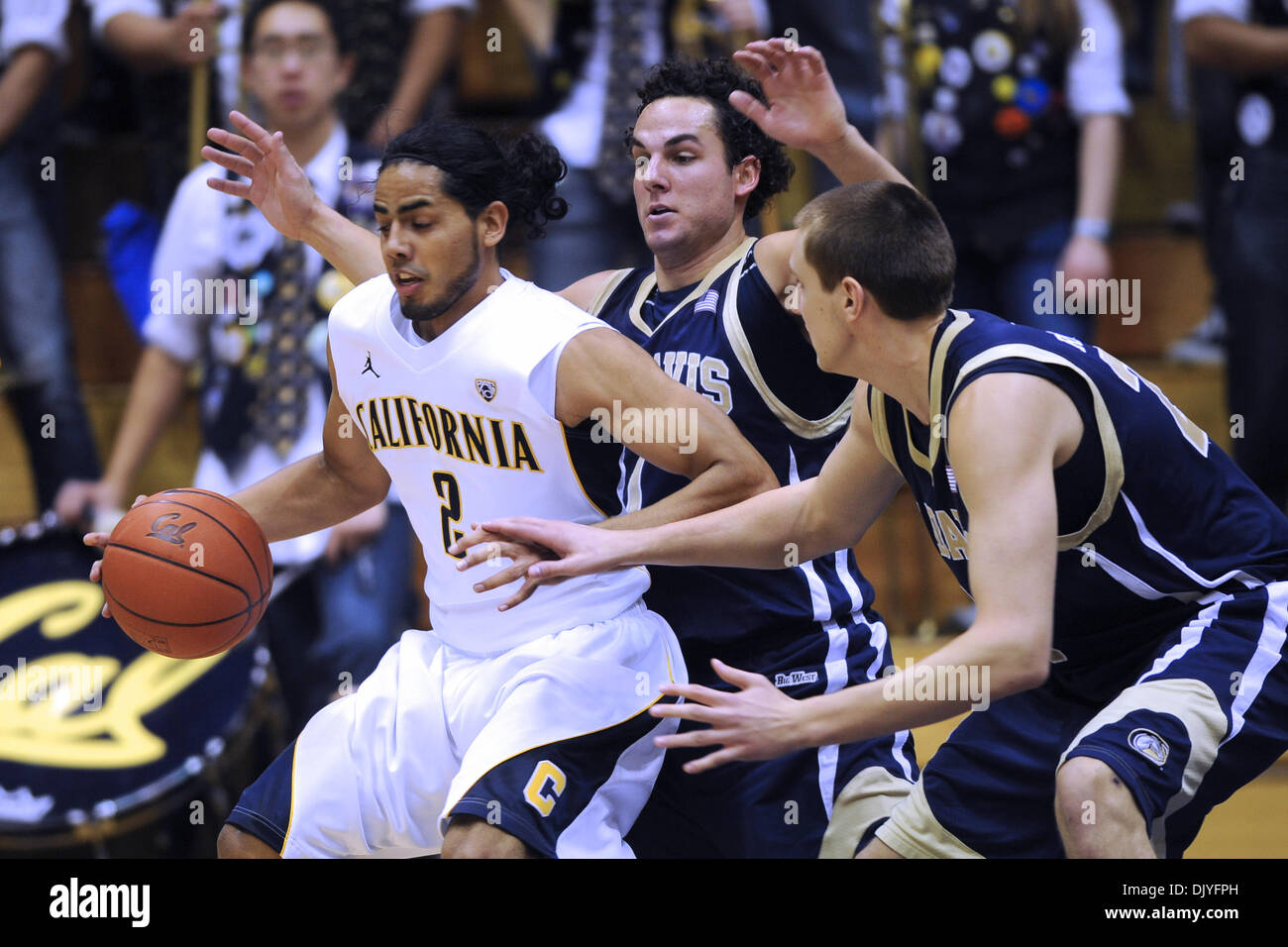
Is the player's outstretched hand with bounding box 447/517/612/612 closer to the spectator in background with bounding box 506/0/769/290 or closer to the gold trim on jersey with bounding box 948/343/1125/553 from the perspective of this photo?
the gold trim on jersey with bounding box 948/343/1125/553

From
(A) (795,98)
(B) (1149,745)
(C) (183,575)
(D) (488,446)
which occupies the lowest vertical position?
(B) (1149,745)

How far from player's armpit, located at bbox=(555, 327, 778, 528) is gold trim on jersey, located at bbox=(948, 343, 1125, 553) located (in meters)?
0.56

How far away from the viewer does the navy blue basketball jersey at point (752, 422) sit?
3734 millimetres

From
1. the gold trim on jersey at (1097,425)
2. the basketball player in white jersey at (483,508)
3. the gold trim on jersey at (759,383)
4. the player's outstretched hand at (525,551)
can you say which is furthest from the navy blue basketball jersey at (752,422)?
the gold trim on jersey at (1097,425)

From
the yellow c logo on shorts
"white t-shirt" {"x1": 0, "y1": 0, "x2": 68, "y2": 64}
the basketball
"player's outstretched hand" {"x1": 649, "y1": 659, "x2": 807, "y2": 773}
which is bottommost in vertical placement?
the yellow c logo on shorts

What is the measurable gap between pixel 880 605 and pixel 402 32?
2.63 meters

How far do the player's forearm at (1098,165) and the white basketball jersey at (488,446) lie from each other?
242cm

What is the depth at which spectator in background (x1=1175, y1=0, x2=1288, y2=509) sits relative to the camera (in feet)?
17.4

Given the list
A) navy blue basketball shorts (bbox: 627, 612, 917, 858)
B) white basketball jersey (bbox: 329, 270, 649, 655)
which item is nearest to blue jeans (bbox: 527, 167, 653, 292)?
white basketball jersey (bbox: 329, 270, 649, 655)

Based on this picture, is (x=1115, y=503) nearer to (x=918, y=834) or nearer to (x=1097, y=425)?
(x=1097, y=425)

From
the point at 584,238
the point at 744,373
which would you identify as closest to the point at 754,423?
the point at 744,373

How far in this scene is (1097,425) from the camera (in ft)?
9.91

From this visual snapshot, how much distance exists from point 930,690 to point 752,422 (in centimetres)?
114
